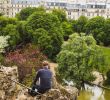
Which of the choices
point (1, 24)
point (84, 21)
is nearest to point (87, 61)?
point (1, 24)

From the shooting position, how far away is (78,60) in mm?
43281

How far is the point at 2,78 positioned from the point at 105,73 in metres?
32.9

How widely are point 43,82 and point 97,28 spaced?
60046mm

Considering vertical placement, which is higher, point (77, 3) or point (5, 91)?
point (5, 91)

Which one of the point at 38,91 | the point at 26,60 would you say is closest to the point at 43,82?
the point at 38,91

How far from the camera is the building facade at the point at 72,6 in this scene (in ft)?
355

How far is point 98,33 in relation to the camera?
73.8m

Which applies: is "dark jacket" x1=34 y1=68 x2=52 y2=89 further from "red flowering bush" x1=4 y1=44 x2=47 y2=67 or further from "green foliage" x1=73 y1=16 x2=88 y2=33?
"green foliage" x1=73 y1=16 x2=88 y2=33

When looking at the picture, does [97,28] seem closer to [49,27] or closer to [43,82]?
[49,27]

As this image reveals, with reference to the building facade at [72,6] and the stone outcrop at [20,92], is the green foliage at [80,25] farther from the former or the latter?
the stone outcrop at [20,92]

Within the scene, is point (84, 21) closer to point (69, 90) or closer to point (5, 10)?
point (5, 10)

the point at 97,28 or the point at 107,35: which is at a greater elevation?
the point at 97,28

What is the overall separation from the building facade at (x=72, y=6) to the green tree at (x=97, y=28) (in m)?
27.4

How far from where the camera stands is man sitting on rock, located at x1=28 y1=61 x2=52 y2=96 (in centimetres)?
1565
